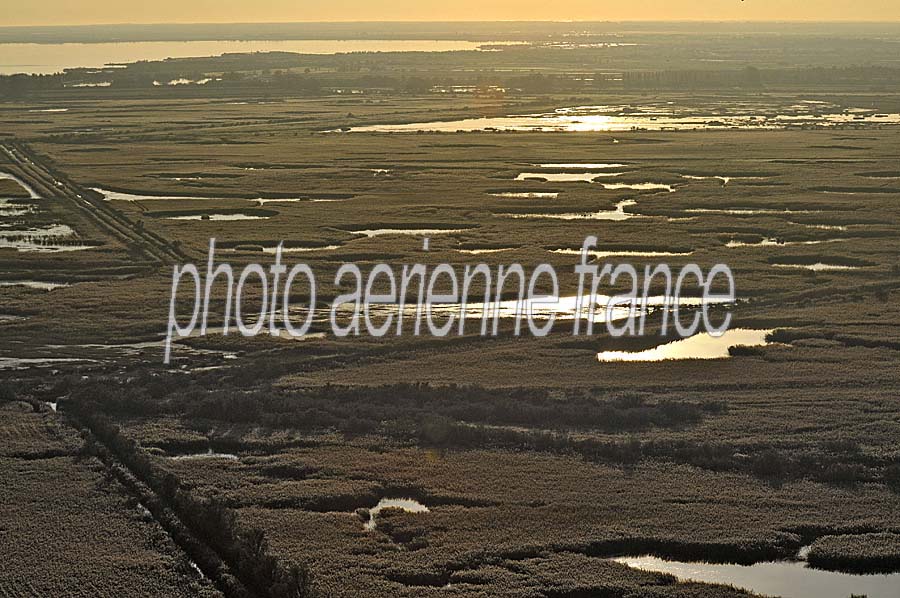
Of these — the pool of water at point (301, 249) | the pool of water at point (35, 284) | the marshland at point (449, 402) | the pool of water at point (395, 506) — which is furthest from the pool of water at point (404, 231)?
the pool of water at point (395, 506)

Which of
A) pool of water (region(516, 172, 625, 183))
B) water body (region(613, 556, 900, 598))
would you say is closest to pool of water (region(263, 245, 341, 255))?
pool of water (region(516, 172, 625, 183))

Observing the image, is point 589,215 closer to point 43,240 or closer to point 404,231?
point 404,231

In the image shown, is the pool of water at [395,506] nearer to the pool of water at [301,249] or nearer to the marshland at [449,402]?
the marshland at [449,402]

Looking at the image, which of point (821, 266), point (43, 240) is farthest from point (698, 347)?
point (43, 240)

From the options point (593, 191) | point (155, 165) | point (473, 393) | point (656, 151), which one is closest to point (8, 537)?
point (473, 393)

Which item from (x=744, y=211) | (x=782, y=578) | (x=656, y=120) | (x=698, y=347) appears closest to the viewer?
(x=782, y=578)

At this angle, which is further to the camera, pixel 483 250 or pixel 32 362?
pixel 483 250
